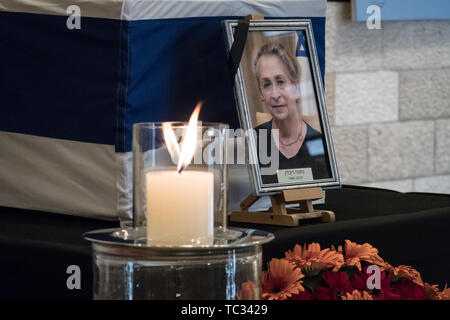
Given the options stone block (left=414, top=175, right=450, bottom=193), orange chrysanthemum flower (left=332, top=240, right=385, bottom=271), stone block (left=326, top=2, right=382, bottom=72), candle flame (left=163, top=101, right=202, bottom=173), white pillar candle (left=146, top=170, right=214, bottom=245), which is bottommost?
stone block (left=414, top=175, right=450, bottom=193)

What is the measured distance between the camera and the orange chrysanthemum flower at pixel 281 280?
3.15ft

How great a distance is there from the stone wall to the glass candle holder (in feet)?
5.81

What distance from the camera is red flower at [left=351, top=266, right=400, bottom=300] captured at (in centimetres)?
95

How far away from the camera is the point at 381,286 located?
97 centimetres

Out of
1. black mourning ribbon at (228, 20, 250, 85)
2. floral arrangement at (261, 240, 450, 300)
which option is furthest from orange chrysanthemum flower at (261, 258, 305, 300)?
black mourning ribbon at (228, 20, 250, 85)

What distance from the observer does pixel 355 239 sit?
4.38ft

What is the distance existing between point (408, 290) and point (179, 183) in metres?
0.33

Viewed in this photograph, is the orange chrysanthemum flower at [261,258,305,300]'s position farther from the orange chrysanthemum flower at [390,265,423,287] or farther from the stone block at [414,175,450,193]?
the stone block at [414,175,450,193]

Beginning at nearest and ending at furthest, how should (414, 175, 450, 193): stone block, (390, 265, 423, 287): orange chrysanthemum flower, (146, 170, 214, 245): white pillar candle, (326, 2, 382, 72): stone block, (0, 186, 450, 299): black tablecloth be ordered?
(146, 170, 214, 245): white pillar candle, (390, 265, 423, 287): orange chrysanthemum flower, (0, 186, 450, 299): black tablecloth, (326, 2, 382, 72): stone block, (414, 175, 450, 193): stone block

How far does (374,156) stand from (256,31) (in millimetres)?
1518

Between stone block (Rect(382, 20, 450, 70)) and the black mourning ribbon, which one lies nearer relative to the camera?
the black mourning ribbon

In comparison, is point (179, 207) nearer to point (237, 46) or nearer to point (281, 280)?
point (281, 280)

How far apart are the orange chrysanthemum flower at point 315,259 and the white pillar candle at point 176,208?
23 centimetres
